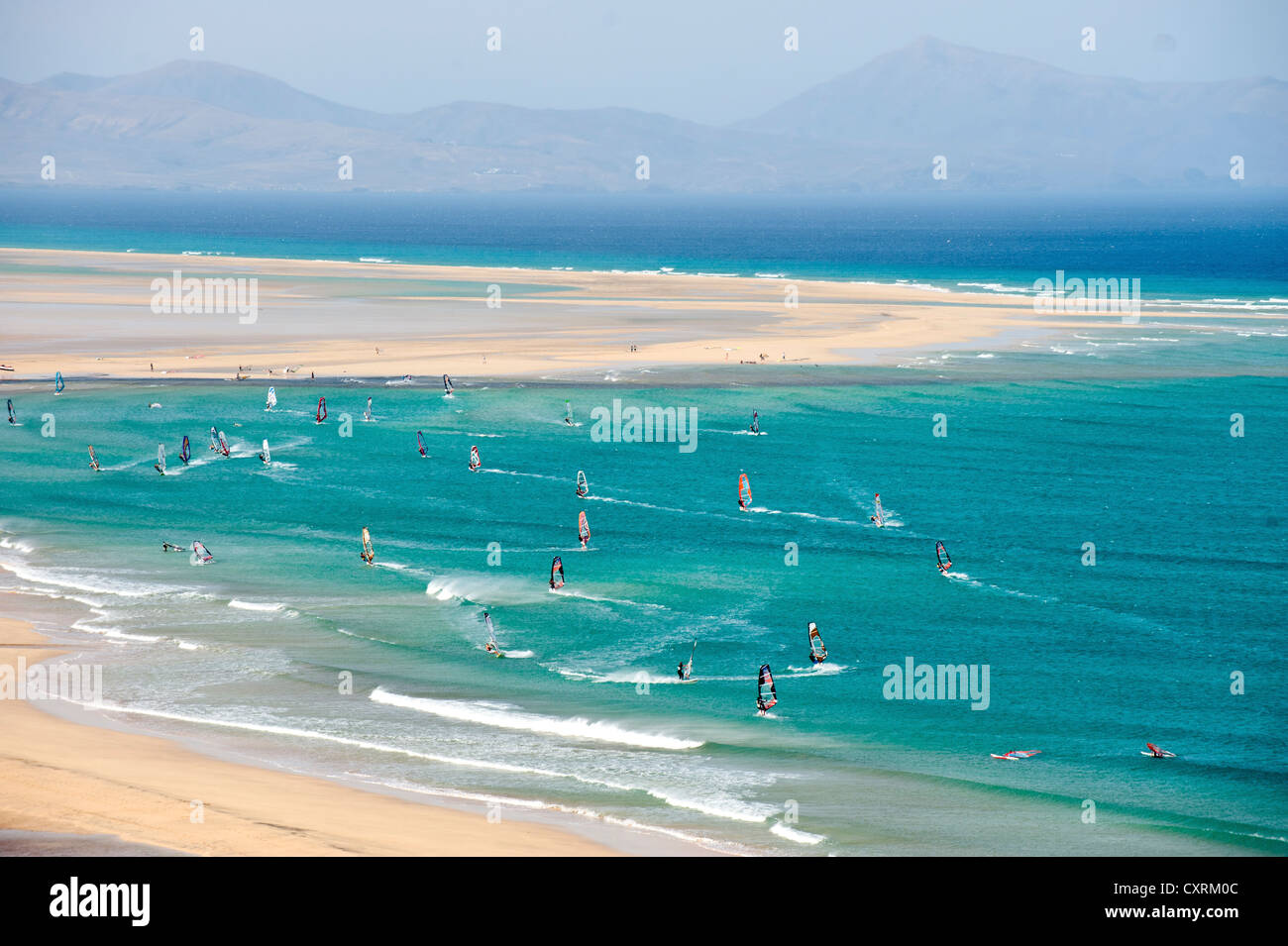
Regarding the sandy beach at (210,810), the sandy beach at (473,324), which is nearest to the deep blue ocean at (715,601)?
the sandy beach at (210,810)

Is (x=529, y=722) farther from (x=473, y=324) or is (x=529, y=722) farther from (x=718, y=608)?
(x=473, y=324)

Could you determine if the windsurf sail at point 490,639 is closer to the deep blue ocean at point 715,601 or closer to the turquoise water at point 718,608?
the deep blue ocean at point 715,601

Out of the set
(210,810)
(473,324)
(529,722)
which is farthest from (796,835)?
(473,324)

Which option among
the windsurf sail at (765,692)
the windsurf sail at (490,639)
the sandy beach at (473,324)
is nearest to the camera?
the windsurf sail at (765,692)

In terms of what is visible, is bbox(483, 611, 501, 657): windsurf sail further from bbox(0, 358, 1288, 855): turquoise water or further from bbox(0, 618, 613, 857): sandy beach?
bbox(0, 618, 613, 857): sandy beach

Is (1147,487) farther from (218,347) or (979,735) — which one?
(218,347)

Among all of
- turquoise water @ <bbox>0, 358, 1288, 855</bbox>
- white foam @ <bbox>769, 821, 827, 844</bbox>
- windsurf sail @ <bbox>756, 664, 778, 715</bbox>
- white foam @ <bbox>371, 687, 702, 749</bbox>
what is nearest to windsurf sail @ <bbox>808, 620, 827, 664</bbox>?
turquoise water @ <bbox>0, 358, 1288, 855</bbox>
